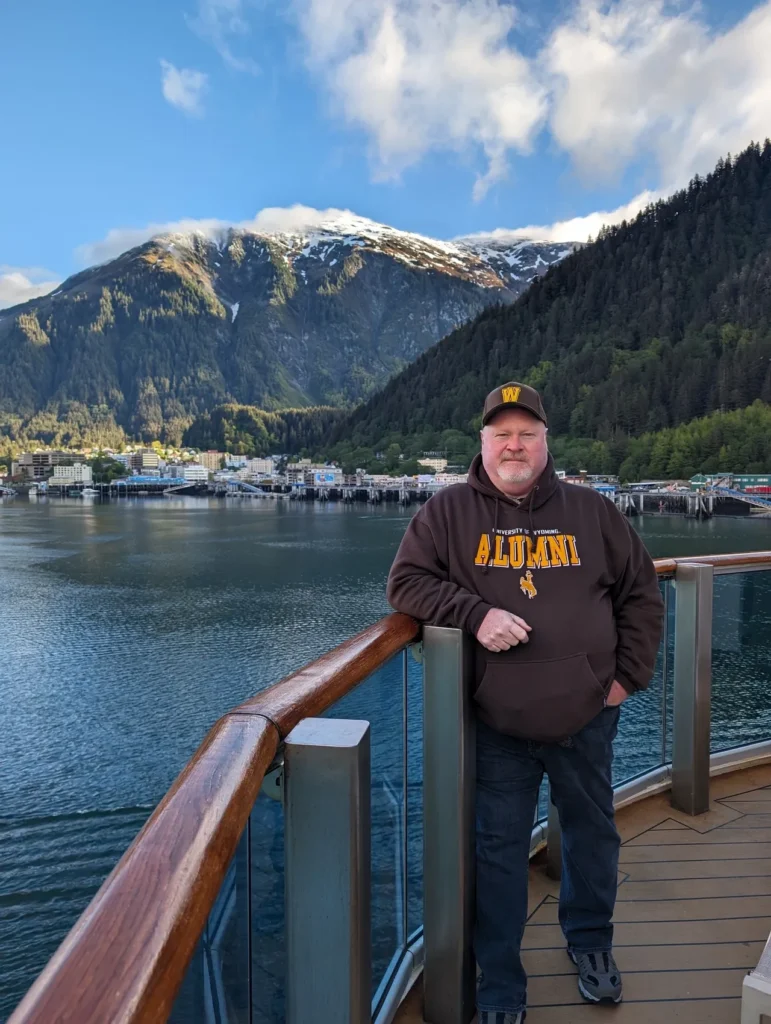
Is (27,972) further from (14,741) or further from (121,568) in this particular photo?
(121,568)

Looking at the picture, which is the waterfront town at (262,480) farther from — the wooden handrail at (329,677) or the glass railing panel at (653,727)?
the wooden handrail at (329,677)

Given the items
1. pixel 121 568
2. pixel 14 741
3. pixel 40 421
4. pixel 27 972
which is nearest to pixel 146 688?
pixel 14 741

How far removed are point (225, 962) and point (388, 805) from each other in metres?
0.84

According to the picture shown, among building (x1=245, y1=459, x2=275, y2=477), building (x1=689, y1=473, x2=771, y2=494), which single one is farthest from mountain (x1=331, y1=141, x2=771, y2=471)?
building (x1=245, y1=459, x2=275, y2=477)

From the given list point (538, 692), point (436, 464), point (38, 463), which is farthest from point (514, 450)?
point (38, 463)

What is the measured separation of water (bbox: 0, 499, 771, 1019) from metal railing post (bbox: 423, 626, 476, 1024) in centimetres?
174

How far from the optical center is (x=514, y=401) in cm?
177

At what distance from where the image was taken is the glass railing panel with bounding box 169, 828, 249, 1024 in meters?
0.75

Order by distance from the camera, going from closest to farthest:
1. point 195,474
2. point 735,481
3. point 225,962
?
point 225,962
point 735,481
point 195,474

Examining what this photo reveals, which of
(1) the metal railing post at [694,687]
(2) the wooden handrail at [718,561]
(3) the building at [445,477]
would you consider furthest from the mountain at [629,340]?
(1) the metal railing post at [694,687]

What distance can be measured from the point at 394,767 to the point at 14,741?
478 inches

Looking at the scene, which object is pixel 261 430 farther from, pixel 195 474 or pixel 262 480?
pixel 262 480

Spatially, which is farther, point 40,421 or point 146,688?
point 40,421

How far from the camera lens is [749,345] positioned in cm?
8794
